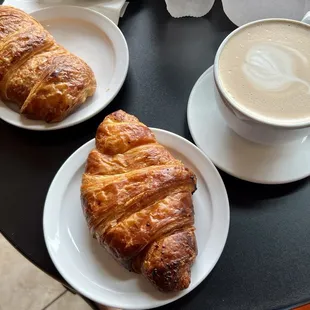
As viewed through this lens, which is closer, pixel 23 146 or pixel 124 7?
pixel 23 146

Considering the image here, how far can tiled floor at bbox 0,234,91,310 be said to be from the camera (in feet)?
5.05

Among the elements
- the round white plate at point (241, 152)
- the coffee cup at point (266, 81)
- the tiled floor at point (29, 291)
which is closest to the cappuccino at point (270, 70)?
the coffee cup at point (266, 81)

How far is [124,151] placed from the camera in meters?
0.83

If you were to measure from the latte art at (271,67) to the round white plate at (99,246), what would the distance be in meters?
→ 0.17

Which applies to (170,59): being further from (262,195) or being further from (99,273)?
(99,273)

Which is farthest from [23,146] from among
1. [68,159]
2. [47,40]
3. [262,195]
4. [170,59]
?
[262,195]

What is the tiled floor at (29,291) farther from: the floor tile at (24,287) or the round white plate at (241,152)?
the round white plate at (241,152)

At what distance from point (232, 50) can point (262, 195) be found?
0.28 metres

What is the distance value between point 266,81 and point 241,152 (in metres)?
0.15

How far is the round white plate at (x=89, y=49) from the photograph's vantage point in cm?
96

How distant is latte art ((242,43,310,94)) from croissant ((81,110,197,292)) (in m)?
0.21

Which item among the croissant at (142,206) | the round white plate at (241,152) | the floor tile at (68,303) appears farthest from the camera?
the floor tile at (68,303)

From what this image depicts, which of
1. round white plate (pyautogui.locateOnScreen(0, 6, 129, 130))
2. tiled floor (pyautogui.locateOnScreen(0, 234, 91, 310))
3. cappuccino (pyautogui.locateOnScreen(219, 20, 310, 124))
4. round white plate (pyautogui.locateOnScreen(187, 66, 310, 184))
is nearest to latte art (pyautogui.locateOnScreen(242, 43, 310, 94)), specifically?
cappuccino (pyautogui.locateOnScreen(219, 20, 310, 124))

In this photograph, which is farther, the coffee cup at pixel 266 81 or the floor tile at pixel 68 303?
the floor tile at pixel 68 303
